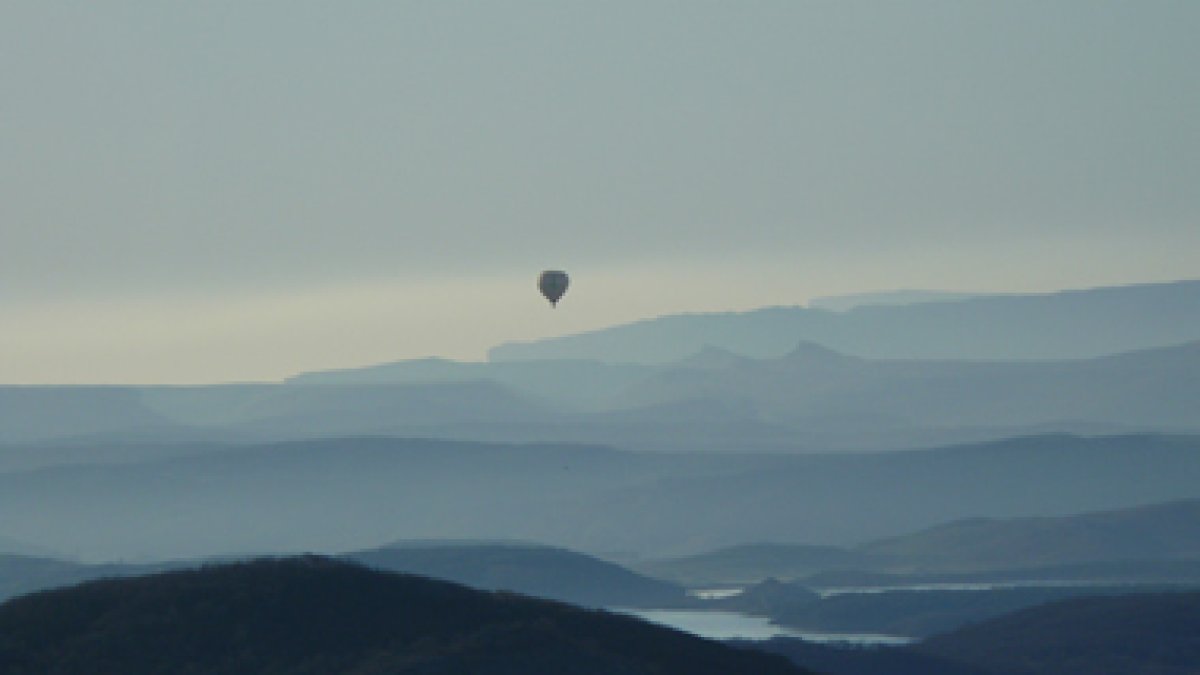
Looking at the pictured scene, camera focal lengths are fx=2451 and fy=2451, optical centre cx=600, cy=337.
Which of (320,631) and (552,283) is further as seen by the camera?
(552,283)

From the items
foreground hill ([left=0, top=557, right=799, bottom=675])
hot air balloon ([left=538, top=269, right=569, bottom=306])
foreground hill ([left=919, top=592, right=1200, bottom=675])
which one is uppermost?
hot air balloon ([left=538, top=269, right=569, bottom=306])

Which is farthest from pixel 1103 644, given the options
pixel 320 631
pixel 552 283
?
pixel 320 631

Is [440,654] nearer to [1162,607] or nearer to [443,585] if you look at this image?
[443,585]

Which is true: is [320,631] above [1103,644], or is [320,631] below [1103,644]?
below

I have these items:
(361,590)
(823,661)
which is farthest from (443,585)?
(823,661)

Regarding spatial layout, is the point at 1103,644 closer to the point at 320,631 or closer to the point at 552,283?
the point at 552,283
